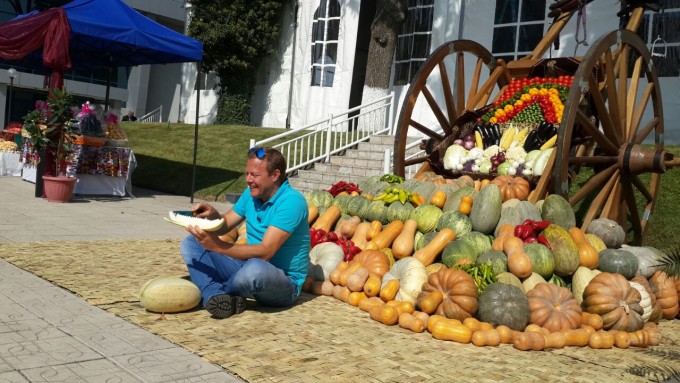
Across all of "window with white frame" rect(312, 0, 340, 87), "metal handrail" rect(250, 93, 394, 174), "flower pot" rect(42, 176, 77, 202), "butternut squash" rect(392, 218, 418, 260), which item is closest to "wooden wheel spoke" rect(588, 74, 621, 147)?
"butternut squash" rect(392, 218, 418, 260)

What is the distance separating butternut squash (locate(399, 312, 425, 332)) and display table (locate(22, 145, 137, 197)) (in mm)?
9672

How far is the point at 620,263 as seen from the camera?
5.89m

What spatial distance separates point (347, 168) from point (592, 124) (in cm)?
816

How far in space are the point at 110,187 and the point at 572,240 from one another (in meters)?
10.2

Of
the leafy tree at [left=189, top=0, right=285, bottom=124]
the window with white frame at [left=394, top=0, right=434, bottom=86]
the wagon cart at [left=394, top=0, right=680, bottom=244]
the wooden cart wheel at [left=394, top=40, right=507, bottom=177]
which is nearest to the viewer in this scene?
the wagon cart at [left=394, top=0, right=680, bottom=244]

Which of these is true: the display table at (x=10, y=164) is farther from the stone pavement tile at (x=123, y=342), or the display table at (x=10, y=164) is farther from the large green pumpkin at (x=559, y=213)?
the large green pumpkin at (x=559, y=213)

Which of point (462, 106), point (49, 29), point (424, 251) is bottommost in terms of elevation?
point (424, 251)

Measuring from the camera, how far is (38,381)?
340cm

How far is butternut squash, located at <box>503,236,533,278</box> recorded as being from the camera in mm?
5570

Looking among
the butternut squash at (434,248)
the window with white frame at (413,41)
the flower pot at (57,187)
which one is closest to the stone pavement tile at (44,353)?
the butternut squash at (434,248)

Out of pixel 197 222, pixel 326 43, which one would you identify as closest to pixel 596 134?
pixel 197 222

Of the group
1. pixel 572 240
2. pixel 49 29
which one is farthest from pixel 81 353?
pixel 49 29

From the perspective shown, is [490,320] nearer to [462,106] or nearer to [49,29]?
[462,106]

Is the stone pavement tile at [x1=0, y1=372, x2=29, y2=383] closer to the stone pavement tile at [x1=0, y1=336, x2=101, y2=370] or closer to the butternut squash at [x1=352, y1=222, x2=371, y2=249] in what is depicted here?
the stone pavement tile at [x1=0, y1=336, x2=101, y2=370]
